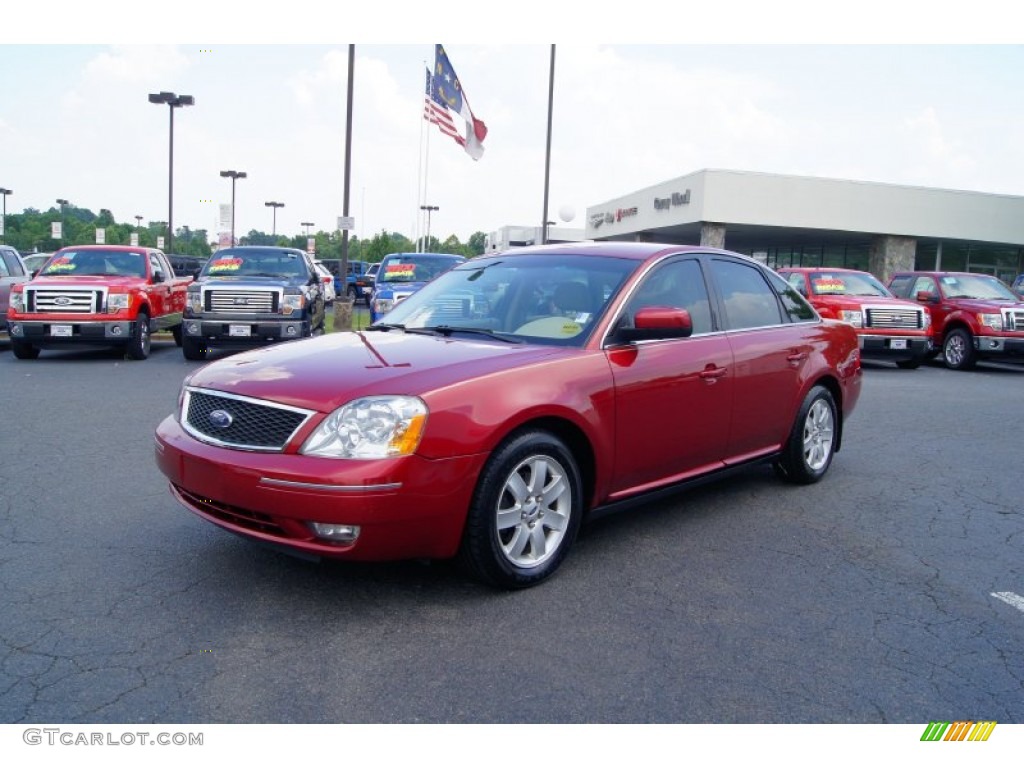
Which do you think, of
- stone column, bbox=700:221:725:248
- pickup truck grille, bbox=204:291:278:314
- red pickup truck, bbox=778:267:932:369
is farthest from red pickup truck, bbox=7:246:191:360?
stone column, bbox=700:221:725:248

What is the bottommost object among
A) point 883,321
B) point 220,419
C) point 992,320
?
point 220,419

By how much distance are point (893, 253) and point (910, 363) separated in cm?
2222

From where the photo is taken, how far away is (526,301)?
481 centimetres

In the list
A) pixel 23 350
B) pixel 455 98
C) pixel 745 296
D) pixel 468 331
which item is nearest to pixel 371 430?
pixel 468 331

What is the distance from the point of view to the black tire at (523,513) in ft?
12.2

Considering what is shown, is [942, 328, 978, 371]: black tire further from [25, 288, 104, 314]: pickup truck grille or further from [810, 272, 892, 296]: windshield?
[25, 288, 104, 314]: pickup truck grille

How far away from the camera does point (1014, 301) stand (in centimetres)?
1569

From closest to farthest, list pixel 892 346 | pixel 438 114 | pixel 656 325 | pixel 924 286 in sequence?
pixel 656 325 → pixel 892 346 → pixel 924 286 → pixel 438 114

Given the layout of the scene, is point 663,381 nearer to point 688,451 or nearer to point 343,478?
point 688,451

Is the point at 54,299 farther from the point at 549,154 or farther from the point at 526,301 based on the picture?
the point at 549,154

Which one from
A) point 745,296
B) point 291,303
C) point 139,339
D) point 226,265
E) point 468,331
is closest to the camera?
point 468,331

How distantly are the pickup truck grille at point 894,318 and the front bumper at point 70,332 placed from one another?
472 inches

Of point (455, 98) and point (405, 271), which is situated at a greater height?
point (455, 98)

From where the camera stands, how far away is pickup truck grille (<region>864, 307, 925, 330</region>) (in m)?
14.6
